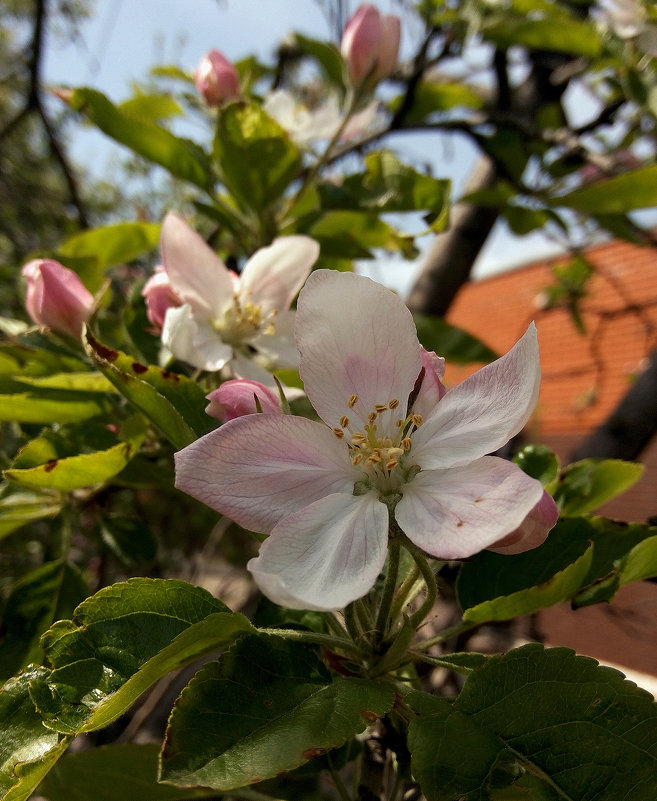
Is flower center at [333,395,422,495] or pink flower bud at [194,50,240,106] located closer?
flower center at [333,395,422,495]

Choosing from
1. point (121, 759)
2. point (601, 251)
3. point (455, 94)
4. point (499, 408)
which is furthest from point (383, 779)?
point (601, 251)

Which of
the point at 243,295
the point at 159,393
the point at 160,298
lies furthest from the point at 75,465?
the point at 243,295

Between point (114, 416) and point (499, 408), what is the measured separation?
1.78 ft

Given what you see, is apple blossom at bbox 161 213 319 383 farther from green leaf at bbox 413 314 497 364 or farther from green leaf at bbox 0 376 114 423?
green leaf at bbox 413 314 497 364

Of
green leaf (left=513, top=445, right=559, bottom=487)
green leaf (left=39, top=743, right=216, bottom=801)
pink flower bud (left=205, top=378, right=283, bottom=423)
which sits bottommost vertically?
green leaf (left=39, top=743, right=216, bottom=801)

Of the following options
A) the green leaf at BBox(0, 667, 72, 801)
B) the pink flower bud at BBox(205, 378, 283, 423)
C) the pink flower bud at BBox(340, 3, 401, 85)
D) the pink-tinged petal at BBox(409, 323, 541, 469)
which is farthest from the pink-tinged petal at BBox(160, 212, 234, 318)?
the pink flower bud at BBox(340, 3, 401, 85)

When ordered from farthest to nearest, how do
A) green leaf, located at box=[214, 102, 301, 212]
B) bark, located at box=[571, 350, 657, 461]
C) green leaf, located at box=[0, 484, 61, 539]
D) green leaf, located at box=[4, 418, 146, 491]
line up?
1. bark, located at box=[571, 350, 657, 461]
2. green leaf, located at box=[214, 102, 301, 212]
3. green leaf, located at box=[0, 484, 61, 539]
4. green leaf, located at box=[4, 418, 146, 491]

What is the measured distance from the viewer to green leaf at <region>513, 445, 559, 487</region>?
0.85m

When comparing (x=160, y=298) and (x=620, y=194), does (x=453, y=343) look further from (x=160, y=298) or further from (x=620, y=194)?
(x=160, y=298)

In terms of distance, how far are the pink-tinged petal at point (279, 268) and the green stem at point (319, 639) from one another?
502mm

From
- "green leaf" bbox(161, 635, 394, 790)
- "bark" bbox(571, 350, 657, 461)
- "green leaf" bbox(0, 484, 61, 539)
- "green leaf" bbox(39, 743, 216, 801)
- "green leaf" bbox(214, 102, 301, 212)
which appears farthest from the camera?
"bark" bbox(571, 350, 657, 461)

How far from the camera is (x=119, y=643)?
0.55 metres

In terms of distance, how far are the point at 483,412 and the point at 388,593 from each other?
18 centimetres

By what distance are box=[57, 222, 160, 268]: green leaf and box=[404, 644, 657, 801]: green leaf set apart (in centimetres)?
104
